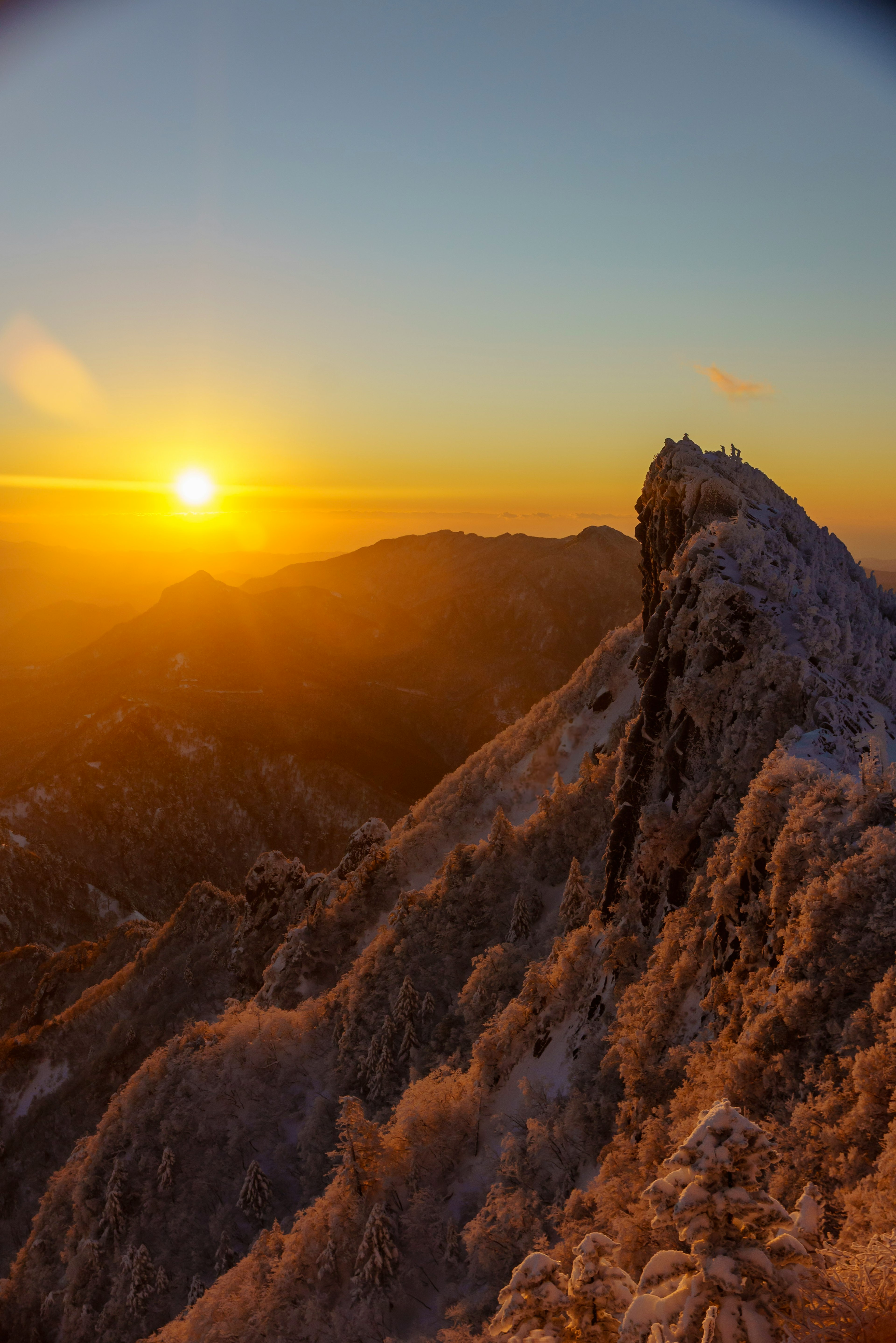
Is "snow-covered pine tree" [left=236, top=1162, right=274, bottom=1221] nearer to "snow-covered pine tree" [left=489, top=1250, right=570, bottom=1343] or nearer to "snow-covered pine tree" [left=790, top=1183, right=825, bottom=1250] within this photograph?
"snow-covered pine tree" [left=489, top=1250, right=570, bottom=1343]

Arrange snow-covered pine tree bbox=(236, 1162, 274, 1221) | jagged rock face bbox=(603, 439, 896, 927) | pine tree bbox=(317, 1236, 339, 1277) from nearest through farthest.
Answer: jagged rock face bbox=(603, 439, 896, 927)
pine tree bbox=(317, 1236, 339, 1277)
snow-covered pine tree bbox=(236, 1162, 274, 1221)

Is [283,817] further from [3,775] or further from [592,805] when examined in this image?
[592,805]

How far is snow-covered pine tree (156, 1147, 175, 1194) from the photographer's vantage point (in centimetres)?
4853

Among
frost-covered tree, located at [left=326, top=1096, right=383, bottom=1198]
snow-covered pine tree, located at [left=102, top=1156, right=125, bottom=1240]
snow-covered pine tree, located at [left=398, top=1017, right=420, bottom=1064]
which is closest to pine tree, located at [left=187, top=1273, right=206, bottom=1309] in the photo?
snow-covered pine tree, located at [left=102, top=1156, right=125, bottom=1240]

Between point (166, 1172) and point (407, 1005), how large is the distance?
20.3 meters

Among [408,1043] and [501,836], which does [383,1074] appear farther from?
[501,836]

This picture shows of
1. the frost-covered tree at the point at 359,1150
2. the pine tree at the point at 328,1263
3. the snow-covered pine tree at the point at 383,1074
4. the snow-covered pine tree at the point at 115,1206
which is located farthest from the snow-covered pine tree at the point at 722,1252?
Result: the snow-covered pine tree at the point at 115,1206

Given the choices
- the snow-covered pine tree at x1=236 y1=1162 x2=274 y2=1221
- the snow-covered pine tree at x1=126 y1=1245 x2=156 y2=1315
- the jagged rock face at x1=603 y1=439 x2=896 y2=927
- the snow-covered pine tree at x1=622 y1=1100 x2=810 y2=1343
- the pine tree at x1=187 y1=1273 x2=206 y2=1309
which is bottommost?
the snow-covered pine tree at x1=126 y1=1245 x2=156 y2=1315

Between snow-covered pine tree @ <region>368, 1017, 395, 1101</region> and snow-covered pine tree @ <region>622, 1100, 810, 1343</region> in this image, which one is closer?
snow-covered pine tree @ <region>622, 1100, 810, 1343</region>

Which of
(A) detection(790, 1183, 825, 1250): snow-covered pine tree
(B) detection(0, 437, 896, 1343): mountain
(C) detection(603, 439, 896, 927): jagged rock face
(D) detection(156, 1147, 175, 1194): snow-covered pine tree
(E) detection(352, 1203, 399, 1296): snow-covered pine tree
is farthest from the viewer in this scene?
(D) detection(156, 1147, 175, 1194): snow-covered pine tree

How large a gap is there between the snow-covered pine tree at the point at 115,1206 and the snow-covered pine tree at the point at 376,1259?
90.0 feet

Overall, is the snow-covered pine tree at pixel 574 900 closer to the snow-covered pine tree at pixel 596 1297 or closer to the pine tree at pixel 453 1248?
the pine tree at pixel 453 1248

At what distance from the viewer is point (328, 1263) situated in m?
31.6

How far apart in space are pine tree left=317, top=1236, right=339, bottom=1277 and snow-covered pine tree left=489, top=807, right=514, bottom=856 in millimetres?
30493
